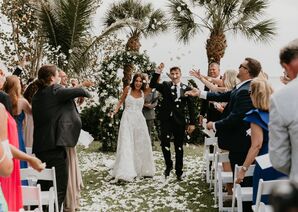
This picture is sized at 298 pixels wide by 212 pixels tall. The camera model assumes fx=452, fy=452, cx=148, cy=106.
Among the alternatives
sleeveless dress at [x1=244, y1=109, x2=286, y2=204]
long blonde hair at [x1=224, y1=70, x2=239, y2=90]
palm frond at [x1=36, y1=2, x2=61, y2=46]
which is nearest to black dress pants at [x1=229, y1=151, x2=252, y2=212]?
sleeveless dress at [x1=244, y1=109, x2=286, y2=204]

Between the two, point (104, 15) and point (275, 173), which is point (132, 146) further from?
point (104, 15)

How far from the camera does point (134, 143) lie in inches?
352

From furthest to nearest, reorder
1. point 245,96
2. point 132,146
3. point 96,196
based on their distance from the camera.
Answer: point 132,146, point 96,196, point 245,96

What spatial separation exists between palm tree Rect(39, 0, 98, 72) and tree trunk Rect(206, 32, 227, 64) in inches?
230

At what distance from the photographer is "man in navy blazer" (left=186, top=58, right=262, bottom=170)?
5.11 metres

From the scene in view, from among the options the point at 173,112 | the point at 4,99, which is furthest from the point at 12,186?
the point at 173,112

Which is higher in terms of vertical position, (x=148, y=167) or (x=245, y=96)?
(x=245, y=96)

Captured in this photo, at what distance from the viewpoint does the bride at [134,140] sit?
864cm

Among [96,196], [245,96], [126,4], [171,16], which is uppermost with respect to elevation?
[126,4]

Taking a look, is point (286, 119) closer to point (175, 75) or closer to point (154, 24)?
point (175, 75)

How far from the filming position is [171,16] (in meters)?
16.2

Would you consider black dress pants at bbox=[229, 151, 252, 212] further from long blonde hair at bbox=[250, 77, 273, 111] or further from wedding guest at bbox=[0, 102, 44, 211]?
wedding guest at bbox=[0, 102, 44, 211]

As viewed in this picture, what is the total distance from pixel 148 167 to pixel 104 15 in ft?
37.1

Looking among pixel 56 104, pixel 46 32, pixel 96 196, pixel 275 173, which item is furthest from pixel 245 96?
pixel 46 32
